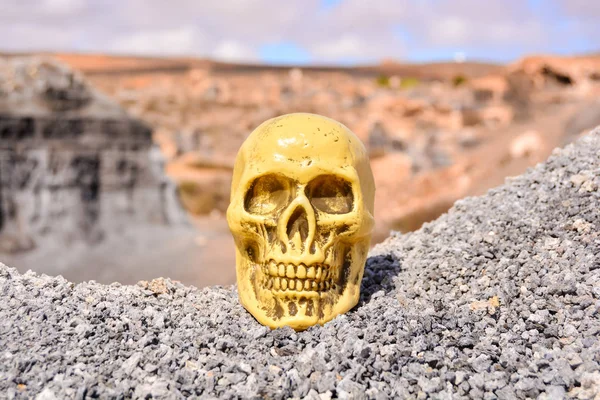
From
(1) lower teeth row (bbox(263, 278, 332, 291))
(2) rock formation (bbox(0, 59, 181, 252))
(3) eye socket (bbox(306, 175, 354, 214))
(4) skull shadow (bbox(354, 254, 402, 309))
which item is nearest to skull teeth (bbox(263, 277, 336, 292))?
(1) lower teeth row (bbox(263, 278, 332, 291))

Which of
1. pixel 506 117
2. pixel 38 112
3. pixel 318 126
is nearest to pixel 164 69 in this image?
pixel 506 117

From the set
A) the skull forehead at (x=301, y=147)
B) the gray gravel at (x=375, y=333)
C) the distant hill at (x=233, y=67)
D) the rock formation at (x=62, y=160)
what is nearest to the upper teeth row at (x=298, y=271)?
the gray gravel at (x=375, y=333)

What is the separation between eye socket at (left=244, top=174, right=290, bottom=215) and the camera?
3266 mm

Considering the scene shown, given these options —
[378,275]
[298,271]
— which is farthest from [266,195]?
[378,275]

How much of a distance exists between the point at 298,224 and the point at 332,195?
1.02ft

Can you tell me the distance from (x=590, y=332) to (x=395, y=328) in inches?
39.9

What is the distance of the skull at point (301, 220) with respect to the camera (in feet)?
10.2

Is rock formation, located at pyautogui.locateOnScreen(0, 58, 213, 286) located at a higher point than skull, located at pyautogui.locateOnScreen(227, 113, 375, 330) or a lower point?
lower

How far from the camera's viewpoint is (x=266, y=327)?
305 centimetres

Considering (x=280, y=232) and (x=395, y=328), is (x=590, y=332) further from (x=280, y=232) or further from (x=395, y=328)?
(x=280, y=232)

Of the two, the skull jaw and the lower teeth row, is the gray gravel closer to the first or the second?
the skull jaw

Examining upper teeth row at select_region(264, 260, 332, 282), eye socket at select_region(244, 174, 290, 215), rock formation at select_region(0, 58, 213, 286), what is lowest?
rock formation at select_region(0, 58, 213, 286)

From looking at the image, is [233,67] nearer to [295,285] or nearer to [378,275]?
[378,275]

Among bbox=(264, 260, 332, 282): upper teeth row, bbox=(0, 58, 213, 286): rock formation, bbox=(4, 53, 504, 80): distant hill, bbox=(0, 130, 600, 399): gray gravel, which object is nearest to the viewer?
bbox=(0, 130, 600, 399): gray gravel
